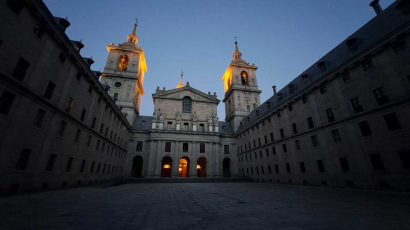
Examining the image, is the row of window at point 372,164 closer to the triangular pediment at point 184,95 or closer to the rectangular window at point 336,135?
the rectangular window at point 336,135

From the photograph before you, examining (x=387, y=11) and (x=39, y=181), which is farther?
(x=387, y=11)

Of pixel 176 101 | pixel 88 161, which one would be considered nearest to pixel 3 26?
pixel 88 161

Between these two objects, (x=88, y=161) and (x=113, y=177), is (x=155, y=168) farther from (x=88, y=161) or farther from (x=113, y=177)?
(x=88, y=161)

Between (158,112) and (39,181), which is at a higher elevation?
(158,112)

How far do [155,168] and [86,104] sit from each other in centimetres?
2290

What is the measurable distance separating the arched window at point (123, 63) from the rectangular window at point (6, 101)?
127 ft

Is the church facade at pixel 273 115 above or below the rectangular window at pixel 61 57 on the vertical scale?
below

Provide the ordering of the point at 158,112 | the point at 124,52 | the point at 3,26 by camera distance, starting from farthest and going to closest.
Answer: the point at 124,52, the point at 158,112, the point at 3,26

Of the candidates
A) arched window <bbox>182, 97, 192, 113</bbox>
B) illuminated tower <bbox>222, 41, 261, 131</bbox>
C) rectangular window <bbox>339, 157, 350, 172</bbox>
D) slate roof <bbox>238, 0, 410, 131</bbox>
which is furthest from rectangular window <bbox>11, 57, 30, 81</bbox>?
illuminated tower <bbox>222, 41, 261, 131</bbox>

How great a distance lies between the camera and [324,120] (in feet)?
71.5

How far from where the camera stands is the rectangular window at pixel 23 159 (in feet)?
41.3

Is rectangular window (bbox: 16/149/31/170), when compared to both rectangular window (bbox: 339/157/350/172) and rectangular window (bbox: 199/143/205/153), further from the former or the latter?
rectangular window (bbox: 199/143/205/153)

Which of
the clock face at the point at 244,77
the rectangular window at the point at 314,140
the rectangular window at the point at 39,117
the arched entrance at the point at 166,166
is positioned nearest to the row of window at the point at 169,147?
the arched entrance at the point at 166,166

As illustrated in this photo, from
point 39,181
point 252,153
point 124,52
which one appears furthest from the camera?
point 124,52
